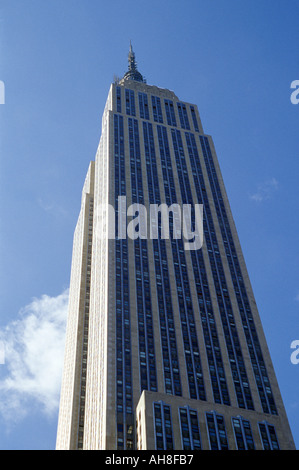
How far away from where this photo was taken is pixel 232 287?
5571 inches

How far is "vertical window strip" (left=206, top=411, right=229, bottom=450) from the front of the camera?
101 metres

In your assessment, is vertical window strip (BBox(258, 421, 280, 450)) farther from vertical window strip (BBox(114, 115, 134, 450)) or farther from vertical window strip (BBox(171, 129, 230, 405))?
vertical window strip (BBox(114, 115, 134, 450))

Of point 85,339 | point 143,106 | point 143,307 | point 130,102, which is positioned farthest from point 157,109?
point 143,307

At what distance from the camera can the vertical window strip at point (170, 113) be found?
190 meters

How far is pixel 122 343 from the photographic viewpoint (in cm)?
11938

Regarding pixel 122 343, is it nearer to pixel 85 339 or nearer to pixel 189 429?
pixel 189 429

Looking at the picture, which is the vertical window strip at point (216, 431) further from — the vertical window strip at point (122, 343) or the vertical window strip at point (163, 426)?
the vertical window strip at point (122, 343)

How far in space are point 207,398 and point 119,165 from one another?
72716 mm

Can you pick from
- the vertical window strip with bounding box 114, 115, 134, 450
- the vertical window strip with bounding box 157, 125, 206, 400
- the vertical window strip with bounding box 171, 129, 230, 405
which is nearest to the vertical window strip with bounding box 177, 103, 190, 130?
the vertical window strip with bounding box 157, 125, 206, 400

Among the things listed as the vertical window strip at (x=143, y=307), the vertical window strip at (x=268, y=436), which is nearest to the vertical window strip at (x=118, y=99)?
the vertical window strip at (x=143, y=307)

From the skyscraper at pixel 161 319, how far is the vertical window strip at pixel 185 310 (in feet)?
0.88

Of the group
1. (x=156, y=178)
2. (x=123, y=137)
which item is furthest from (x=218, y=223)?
(x=123, y=137)

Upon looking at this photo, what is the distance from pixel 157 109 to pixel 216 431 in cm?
11519
